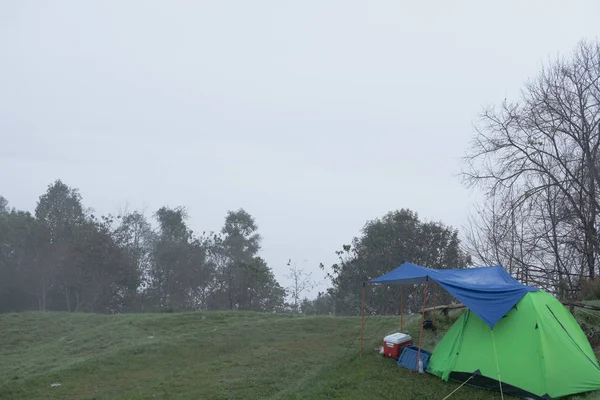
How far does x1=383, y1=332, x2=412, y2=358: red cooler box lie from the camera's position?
9.95 meters

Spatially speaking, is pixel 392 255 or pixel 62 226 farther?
pixel 62 226

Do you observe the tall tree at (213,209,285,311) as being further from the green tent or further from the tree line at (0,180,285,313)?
the green tent

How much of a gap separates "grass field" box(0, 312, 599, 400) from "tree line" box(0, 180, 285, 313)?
32.0 feet

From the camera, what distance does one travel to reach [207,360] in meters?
12.1

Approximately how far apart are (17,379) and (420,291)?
1855 centimetres

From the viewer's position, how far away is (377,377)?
29.3 ft

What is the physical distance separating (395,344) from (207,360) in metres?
4.88

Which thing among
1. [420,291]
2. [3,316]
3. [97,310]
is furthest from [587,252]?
[97,310]

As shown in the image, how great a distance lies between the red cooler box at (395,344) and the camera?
995 centimetres

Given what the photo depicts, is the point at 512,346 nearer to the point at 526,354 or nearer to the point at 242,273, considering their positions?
the point at 526,354

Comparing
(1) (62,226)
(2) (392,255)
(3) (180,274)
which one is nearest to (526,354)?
(2) (392,255)

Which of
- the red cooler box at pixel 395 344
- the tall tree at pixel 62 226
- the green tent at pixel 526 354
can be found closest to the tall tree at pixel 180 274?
the tall tree at pixel 62 226

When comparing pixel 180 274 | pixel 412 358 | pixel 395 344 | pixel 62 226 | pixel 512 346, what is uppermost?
Answer: pixel 62 226

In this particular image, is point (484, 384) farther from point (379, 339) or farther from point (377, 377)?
point (379, 339)
